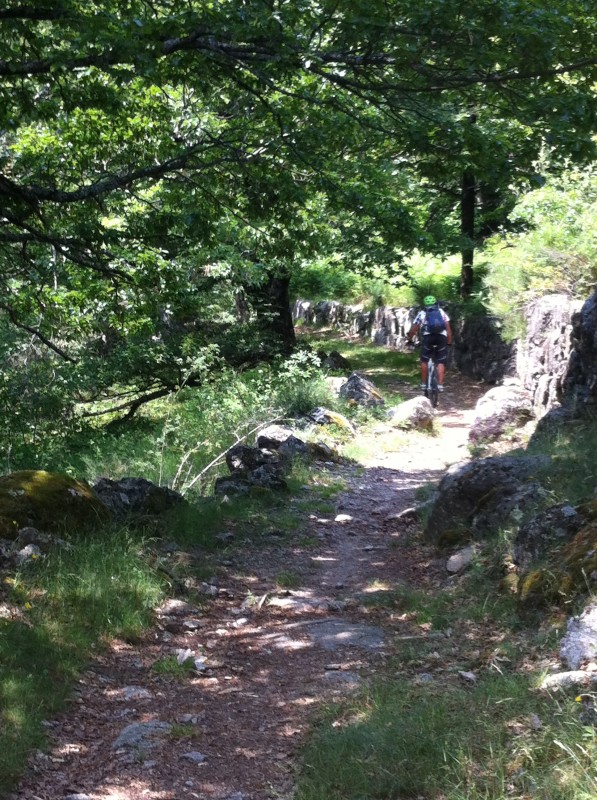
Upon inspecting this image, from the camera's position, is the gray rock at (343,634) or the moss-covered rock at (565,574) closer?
the moss-covered rock at (565,574)

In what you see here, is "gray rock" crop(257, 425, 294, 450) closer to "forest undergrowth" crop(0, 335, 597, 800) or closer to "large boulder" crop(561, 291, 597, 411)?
"forest undergrowth" crop(0, 335, 597, 800)

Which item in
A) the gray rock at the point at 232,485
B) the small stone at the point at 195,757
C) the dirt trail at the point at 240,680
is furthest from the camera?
the gray rock at the point at 232,485

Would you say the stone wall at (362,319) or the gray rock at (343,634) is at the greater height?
the stone wall at (362,319)

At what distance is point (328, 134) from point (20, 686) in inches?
252

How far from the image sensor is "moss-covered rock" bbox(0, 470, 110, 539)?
248 inches

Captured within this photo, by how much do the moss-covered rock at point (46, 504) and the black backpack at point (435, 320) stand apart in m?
8.77

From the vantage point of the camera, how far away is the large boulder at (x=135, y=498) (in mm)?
7695

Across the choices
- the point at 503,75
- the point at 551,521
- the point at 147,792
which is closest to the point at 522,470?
the point at 551,521

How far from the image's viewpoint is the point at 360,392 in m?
15.5

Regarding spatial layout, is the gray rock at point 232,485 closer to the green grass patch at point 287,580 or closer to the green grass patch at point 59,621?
the green grass patch at point 287,580

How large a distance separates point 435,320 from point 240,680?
10.2m

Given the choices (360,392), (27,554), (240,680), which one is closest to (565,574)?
(240,680)

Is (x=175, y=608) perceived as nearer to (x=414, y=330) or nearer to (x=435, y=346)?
(x=414, y=330)

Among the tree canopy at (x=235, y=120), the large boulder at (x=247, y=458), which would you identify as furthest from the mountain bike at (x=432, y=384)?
the large boulder at (x=247, y=458)
